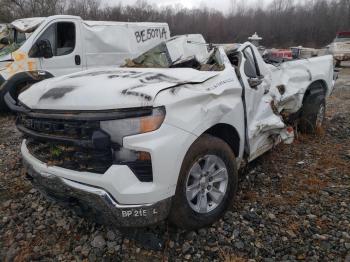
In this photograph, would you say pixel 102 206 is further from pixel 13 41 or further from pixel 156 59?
pixel 13 41

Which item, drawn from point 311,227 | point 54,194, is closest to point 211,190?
point 311,227

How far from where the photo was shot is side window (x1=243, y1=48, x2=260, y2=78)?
11.4 ft

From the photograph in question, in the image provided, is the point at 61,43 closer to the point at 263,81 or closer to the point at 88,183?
the point at 263,81

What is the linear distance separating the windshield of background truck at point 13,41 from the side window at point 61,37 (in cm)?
48

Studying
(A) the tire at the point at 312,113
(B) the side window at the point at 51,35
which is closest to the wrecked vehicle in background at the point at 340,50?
(A) the tire at the point at 312,113

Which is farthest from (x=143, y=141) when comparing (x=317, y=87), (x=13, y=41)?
(x=13, y=41)

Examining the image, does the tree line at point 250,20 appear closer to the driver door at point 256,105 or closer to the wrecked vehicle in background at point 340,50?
the wrecked vehicle in background at point 340,50

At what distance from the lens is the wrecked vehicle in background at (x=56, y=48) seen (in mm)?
6688

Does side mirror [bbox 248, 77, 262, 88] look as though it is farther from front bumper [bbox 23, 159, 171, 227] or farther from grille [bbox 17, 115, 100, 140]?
grille [bbox 17, 115, 100, 140]

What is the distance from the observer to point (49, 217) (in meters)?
3.06

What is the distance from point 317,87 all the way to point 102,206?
4.11 metres

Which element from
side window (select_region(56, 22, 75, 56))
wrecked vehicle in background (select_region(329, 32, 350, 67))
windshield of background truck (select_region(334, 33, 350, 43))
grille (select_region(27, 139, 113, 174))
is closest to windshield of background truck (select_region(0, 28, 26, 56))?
side window (select_region(56, 22, 75, 56))

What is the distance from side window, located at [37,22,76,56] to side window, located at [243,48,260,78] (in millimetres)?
4991

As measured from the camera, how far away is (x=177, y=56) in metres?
3.85
